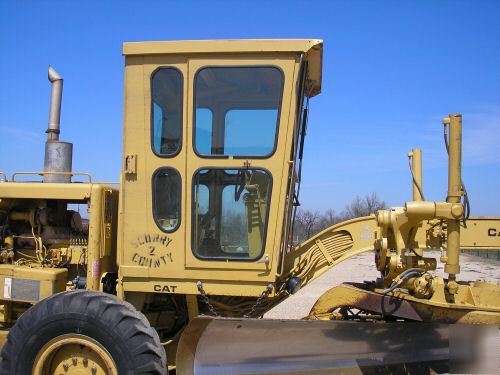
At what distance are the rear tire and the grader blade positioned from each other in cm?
31

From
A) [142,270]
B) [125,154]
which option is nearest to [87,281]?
[142,270]

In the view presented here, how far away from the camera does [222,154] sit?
13.6 feet

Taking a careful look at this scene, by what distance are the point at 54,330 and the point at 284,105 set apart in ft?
8.36

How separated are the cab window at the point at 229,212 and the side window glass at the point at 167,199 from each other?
0.51 ft

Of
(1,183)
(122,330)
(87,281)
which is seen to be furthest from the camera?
(1,183)

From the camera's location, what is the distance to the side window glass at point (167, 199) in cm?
421

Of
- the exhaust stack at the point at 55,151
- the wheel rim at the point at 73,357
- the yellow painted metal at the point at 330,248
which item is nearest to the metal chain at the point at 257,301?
the yellow painted metal at the point at 330,248

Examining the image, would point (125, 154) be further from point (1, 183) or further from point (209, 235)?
point (1, 183)

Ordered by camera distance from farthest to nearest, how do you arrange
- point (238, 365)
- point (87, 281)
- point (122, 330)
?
point (87, 281), point (238, 365), point (122, 330)

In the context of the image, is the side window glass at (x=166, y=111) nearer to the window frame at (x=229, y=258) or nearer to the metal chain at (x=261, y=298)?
the window frame at (x=229, y=258)

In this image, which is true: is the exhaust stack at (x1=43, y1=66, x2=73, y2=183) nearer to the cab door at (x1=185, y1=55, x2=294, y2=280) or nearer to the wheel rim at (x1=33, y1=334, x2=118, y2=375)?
the cab door at (x1=185, y1=55, x2=294, y2=280)

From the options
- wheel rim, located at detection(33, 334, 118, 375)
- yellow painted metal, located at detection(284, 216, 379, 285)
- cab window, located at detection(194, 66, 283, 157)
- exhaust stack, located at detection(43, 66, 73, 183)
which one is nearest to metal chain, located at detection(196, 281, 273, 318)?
yellow painted metal, located at detection(284, 216, 379, 285)

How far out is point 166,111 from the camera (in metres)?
4.29

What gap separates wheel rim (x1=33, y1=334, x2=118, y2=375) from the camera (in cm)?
388
